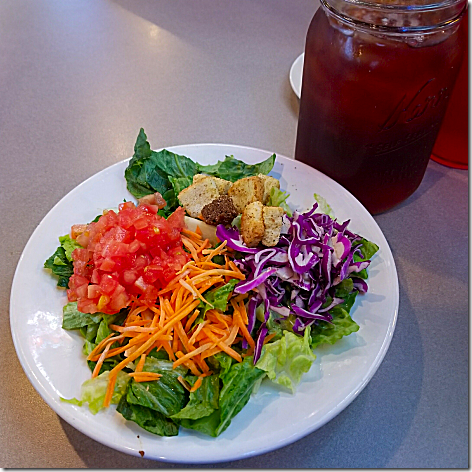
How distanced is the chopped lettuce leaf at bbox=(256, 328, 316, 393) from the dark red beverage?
28.0 inches

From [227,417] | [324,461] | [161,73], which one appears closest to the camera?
[227,417]

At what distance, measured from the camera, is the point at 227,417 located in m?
1.09

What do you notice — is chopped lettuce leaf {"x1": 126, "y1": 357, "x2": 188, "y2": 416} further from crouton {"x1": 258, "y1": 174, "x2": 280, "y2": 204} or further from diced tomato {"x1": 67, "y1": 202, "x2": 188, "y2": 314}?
crouton {"x1": 258, "y1": 174, "x2": 280, "y2": 204}

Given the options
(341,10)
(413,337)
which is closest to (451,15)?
(341,10)

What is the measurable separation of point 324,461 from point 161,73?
2.23 metres

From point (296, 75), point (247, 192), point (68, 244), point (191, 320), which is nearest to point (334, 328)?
point (191, 320)

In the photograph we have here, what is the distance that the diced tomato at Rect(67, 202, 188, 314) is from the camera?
128 cm

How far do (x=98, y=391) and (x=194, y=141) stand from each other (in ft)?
4.68

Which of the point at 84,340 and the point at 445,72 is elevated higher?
the point at 445,72

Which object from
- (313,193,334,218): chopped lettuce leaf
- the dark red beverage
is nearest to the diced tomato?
(313,193,334,218): chopped lettuce leaf

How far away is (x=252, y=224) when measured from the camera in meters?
1.35

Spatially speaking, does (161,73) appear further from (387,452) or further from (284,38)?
(387,452)

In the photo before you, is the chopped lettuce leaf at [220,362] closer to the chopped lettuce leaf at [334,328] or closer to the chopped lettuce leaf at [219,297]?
the chopped lettuce leaf at [219,297]

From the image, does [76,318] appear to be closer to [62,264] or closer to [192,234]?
[62,264]
